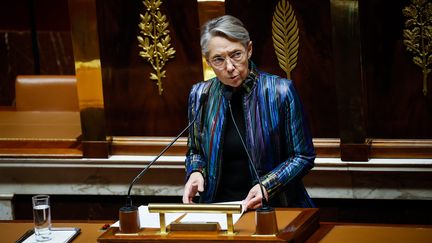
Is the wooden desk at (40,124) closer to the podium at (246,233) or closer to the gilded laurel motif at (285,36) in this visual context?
the gilded laurel motif at (285,36)

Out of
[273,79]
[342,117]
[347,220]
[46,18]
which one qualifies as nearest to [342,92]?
[342,117]

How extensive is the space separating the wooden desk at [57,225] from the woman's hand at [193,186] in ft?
1.01

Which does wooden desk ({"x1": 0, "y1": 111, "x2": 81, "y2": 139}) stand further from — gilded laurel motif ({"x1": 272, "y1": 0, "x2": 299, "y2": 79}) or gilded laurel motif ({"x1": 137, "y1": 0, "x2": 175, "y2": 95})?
gilded laurel motif ({"x1": 272, "y1": 0, "x2": 299, "y2": 79})

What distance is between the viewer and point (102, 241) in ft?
9.09

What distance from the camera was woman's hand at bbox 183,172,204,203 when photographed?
3227 mm

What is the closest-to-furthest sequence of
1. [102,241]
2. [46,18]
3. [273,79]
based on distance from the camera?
1. [102,241]
2. [273,79]
3. [46,18]

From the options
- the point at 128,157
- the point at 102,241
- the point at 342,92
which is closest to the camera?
the point at 102,241

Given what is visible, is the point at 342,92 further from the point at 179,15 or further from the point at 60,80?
the point at 60,80

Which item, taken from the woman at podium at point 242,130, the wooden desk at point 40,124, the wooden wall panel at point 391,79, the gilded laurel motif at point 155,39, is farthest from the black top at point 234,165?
the wooden desk at point 40,124

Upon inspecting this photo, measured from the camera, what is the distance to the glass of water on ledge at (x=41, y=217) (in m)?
2.98

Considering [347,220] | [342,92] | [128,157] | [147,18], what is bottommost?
[347,220]

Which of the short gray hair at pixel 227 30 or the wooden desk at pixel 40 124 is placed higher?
the short gray hair at pixel 227 30

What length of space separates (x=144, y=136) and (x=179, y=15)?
0.72 meters

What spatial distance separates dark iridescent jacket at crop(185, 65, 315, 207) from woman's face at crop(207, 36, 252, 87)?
11 cm
